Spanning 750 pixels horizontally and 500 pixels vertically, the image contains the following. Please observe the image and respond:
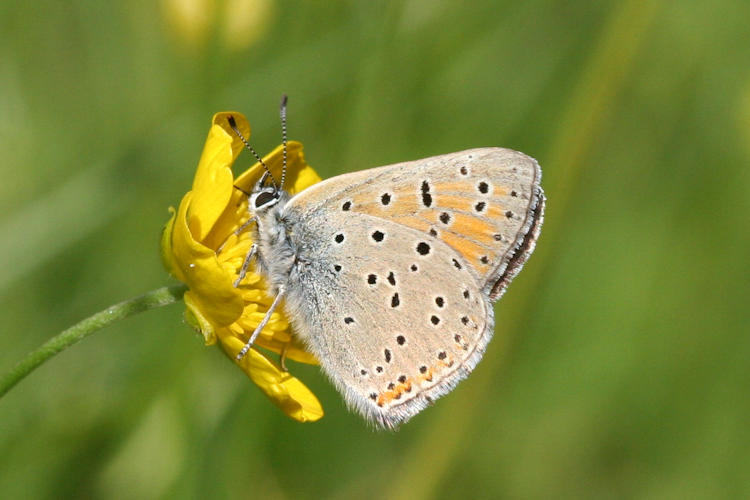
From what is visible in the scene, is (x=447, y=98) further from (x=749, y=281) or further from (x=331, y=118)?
(x=749, y=281)

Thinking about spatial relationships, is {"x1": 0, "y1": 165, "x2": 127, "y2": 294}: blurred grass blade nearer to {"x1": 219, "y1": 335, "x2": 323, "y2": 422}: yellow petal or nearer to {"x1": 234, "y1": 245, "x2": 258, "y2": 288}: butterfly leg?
{"x1": 234, "y1": 245, "x2": 258, "y2": 288}: butterfly leg

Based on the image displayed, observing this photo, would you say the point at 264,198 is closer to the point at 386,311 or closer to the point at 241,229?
the point at 241,229

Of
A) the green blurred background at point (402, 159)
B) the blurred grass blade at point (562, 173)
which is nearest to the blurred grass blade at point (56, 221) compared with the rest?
the green blurred background at point (402, 159)

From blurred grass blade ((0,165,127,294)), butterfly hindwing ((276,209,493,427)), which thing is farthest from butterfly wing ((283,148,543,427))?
blurred grass blade ((0,165,127,294))

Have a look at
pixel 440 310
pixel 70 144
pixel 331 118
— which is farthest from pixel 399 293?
pixel 70 144

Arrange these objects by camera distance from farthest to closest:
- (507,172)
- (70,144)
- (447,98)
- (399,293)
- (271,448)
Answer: (447,98), (70,144), (271,448), (399,293), (507,172)

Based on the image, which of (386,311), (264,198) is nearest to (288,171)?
(264,198)
